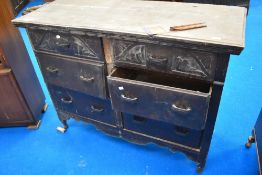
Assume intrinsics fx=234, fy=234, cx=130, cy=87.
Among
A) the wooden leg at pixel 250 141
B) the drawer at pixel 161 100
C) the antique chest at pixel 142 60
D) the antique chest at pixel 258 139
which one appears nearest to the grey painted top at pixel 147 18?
the antique chest at pixel 142 60

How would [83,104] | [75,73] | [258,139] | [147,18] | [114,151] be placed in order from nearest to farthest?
[147,18], [75,73], [258,139], [83,104], [114,151]

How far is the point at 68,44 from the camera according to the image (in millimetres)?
1137

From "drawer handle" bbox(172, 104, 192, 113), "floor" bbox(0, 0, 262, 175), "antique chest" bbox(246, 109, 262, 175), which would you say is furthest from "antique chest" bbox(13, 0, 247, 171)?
"antique chest" bbox(246, 109, 262, 175)

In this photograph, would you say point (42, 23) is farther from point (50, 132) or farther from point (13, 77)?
point (50, 132)

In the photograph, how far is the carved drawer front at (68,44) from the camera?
3.57 ft

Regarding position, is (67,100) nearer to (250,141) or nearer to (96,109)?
(96,109)

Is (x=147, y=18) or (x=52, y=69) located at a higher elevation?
(x=147, y=18)

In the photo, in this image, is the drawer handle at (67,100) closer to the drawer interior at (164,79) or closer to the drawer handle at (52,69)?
the drawer handle at (52,69)

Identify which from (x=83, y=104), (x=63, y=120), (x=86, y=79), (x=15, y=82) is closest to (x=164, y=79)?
(x=86, y=79)

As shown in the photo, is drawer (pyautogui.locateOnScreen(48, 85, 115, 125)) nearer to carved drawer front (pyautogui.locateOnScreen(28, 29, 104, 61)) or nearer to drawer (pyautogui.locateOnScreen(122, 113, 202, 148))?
drawer (pyautogui.locateOnScreen(122, 113, 202, 148))

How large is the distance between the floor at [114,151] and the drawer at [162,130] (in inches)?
9.6

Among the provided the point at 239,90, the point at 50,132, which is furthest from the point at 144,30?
the point at 239,90

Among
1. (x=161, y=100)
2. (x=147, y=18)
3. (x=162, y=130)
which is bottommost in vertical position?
(x=162, y=130)

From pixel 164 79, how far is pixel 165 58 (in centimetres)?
30
